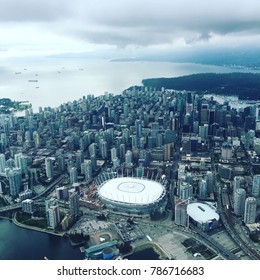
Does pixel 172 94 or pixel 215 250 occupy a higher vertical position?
pixel 172 94

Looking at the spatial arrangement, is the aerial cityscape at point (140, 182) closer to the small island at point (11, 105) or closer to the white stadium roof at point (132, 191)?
the white stadium roof at point (132, 191)

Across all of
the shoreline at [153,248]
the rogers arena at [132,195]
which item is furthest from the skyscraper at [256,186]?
the shoreline at [153,248]

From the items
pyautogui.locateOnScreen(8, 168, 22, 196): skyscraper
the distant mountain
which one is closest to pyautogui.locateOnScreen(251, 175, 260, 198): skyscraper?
pyautogui.locateOnScreen(8, 168, 22, 196): skyscraper

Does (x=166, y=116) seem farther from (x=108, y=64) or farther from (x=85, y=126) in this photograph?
(x=108, y=64)

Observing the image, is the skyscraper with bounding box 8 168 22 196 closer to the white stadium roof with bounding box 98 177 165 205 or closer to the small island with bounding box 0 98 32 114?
the white stadium roof with bounding box 98 177 165 205

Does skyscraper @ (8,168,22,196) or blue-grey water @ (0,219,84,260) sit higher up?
skyscraper @ (8,168,22,196)

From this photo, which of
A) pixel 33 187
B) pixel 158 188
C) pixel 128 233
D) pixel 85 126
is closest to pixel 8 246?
pixel 128 233
